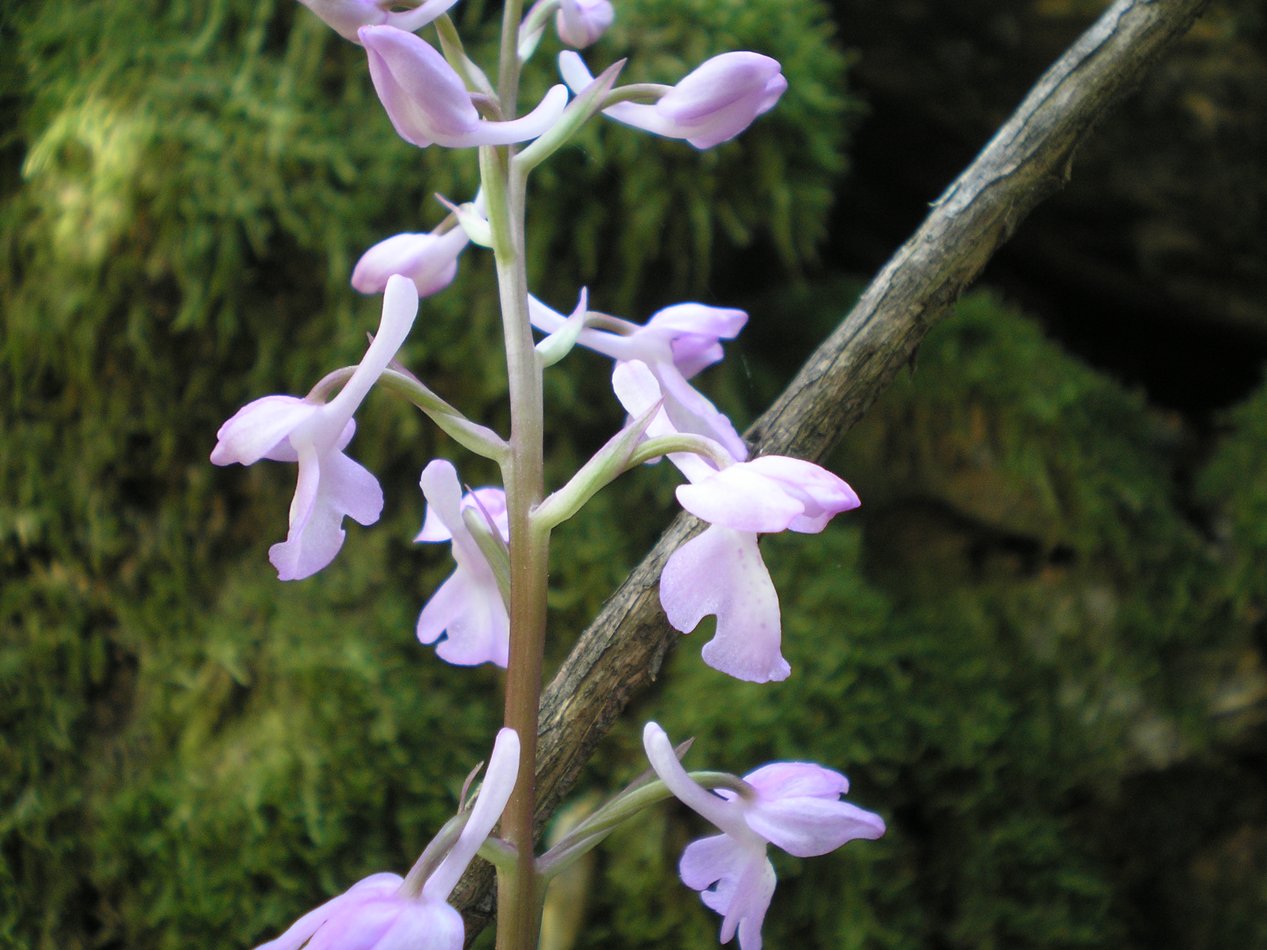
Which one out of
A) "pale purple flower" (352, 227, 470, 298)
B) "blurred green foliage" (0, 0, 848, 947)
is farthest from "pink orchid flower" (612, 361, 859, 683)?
"blurred green foliage" (0, 0, 848, 947)

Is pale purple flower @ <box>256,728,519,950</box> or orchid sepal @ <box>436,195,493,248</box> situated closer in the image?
pale purple flower @ <box>256,728,519,950</box>

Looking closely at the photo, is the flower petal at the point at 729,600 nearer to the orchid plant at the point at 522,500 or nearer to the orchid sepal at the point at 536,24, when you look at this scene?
the orchid plant at the point at 522,500

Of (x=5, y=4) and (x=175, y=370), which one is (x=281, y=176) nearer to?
(x=175, y=370)

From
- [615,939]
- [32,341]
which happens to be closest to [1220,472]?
[615,939]

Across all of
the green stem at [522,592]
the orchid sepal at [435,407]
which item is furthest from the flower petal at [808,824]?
the orchid sepal at [435,407]

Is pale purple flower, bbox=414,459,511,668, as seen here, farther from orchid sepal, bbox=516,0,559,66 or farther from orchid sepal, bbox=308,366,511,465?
orchid sepal, bbox=516,0,559,66

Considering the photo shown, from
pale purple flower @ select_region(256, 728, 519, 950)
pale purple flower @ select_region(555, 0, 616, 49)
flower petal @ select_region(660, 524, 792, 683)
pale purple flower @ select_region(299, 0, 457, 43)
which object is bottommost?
pale purple flower @ select_region(256, 728, 519, 950)

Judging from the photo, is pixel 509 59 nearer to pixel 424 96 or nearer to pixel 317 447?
pixel 424 96

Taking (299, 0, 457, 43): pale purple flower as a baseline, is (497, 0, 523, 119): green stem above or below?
below
